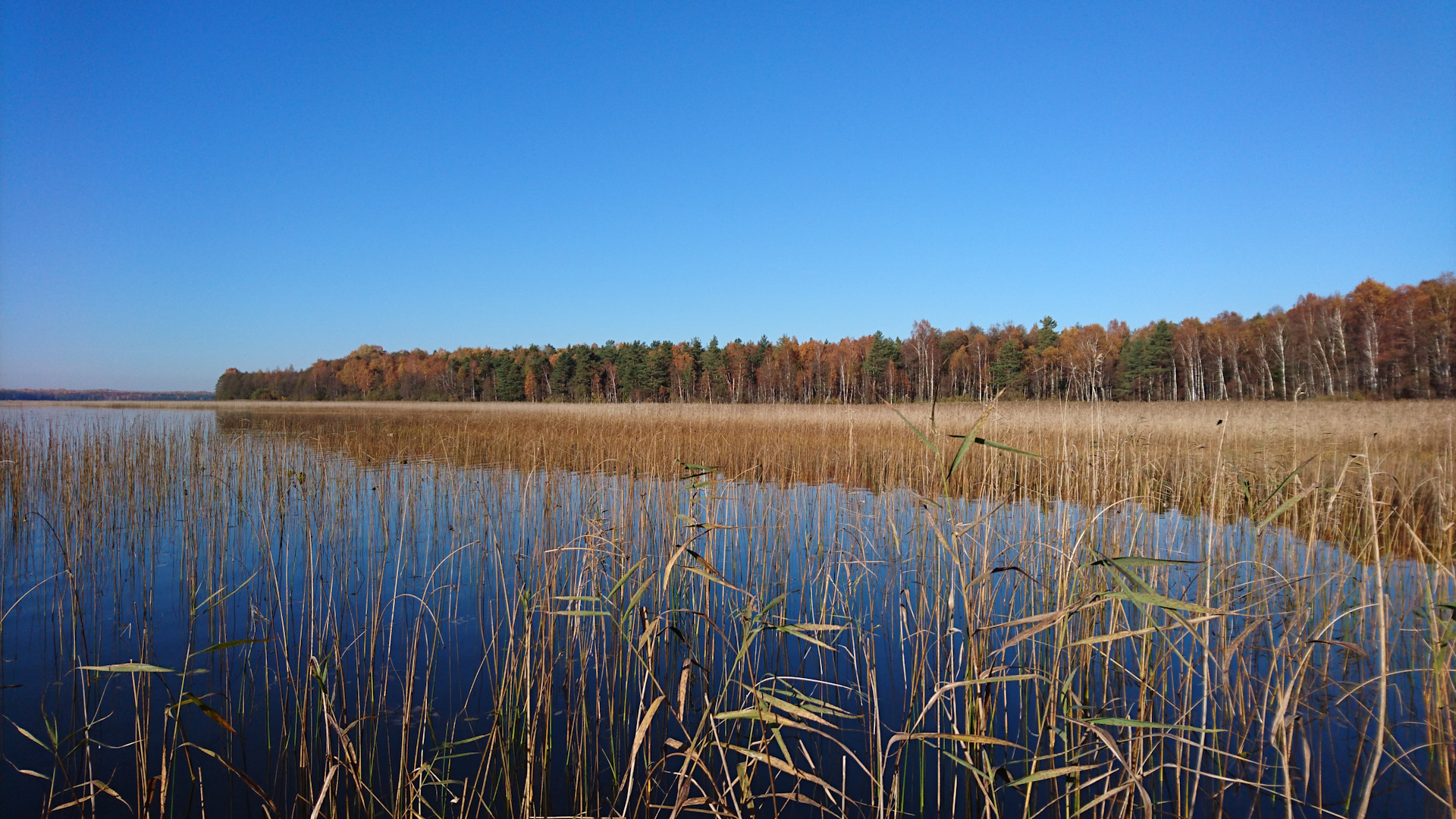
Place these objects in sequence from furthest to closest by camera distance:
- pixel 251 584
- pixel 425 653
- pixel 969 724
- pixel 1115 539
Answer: pixel 251 584 < pixel 425 653 < pixel 1115 539 < pixel 969 724

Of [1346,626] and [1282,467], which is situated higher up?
[1282,467]

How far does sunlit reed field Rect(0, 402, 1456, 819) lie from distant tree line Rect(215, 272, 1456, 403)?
1414 mm

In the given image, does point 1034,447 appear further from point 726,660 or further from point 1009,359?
point 1009,359

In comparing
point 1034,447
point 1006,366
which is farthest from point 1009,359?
point 1034,447

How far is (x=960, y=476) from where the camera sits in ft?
24.8

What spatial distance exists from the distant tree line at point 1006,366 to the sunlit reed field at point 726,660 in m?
1.41

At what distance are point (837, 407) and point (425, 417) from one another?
15.1 m

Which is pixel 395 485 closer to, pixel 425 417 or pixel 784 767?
pixel 784 767

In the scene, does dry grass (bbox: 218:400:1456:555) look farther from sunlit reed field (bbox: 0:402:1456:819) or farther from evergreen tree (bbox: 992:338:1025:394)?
evergreen tree (bbox: 992:338:1025:394)

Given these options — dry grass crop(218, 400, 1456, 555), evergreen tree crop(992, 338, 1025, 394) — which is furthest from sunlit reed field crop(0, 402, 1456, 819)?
evergreen tree crop(992, 338, 1025, 394)

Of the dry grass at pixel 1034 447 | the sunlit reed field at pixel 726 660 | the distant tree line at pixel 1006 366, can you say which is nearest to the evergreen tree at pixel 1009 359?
the distant tree line at pixel 1006 366

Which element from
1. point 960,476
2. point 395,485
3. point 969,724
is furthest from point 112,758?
point 960,476

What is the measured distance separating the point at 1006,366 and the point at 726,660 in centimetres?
4298

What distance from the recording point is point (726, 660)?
1923 millimetres
